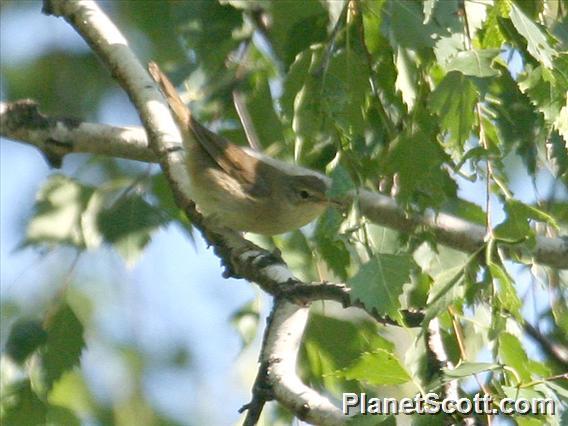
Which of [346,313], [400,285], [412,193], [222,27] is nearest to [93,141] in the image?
[222,27]

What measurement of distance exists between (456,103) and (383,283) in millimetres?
429

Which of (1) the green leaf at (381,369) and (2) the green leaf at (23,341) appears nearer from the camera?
(1) the green leaf at (381,369)

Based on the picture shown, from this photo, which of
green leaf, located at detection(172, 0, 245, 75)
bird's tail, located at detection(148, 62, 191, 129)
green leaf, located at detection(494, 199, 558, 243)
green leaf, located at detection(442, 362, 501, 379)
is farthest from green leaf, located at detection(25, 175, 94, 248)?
green leaf, located at detection(442, 362, 501, 379)

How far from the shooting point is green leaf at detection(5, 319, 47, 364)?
9.98ft

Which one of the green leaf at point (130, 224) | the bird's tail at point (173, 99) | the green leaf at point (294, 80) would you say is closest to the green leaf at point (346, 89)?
the green leaf at point (294, 80)

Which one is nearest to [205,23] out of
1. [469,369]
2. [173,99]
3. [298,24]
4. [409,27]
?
[298,24]

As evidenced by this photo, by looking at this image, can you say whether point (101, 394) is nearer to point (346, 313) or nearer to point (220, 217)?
point (220, 217)

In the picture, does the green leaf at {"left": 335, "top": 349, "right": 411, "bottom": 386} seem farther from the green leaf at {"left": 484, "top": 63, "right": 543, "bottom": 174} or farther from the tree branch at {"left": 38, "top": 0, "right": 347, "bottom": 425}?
the green leaf at {"left": 484, "top": 63, "right": 543, "bottom": 174}

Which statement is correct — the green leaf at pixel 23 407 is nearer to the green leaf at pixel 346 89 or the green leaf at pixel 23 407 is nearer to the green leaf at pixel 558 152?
the green leaf at pixel 346 89

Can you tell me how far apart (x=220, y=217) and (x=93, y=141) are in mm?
619

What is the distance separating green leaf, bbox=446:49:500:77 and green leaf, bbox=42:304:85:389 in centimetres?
147

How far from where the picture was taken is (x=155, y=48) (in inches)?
167

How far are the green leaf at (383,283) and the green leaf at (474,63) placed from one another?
409 millimetres

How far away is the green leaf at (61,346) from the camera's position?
308 centimetres
